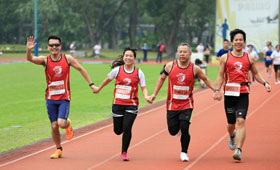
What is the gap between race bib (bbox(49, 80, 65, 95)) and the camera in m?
8.93

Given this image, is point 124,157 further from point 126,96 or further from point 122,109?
point 126,96

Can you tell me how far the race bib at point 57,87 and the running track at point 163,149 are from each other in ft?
3.59

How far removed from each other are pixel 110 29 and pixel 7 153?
81092mm

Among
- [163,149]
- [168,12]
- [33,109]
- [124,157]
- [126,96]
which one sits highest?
[168,12]

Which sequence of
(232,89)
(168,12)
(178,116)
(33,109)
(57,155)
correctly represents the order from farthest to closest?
(168,12)
(33,109)
(57,155)
(232,89)
(178,116)

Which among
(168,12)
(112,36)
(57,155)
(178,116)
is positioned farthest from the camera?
(112,36)

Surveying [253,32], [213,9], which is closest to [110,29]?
[213,9]

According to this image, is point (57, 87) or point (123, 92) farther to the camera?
point (57, 87)

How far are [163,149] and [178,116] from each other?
1437mm

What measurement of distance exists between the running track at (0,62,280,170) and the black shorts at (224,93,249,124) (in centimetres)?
69

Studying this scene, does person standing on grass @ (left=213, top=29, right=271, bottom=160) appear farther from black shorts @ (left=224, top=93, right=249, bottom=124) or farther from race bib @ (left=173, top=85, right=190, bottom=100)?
race bib @ (left=173, top=85, right=190, bottom=100)

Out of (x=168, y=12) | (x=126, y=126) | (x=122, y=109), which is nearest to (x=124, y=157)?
(x=126, y=126)

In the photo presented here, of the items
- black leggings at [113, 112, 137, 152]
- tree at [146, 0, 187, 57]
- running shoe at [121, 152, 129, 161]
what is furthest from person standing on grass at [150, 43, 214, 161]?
tree at [146, 0, 187, 57]

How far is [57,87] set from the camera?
29.3 ft
